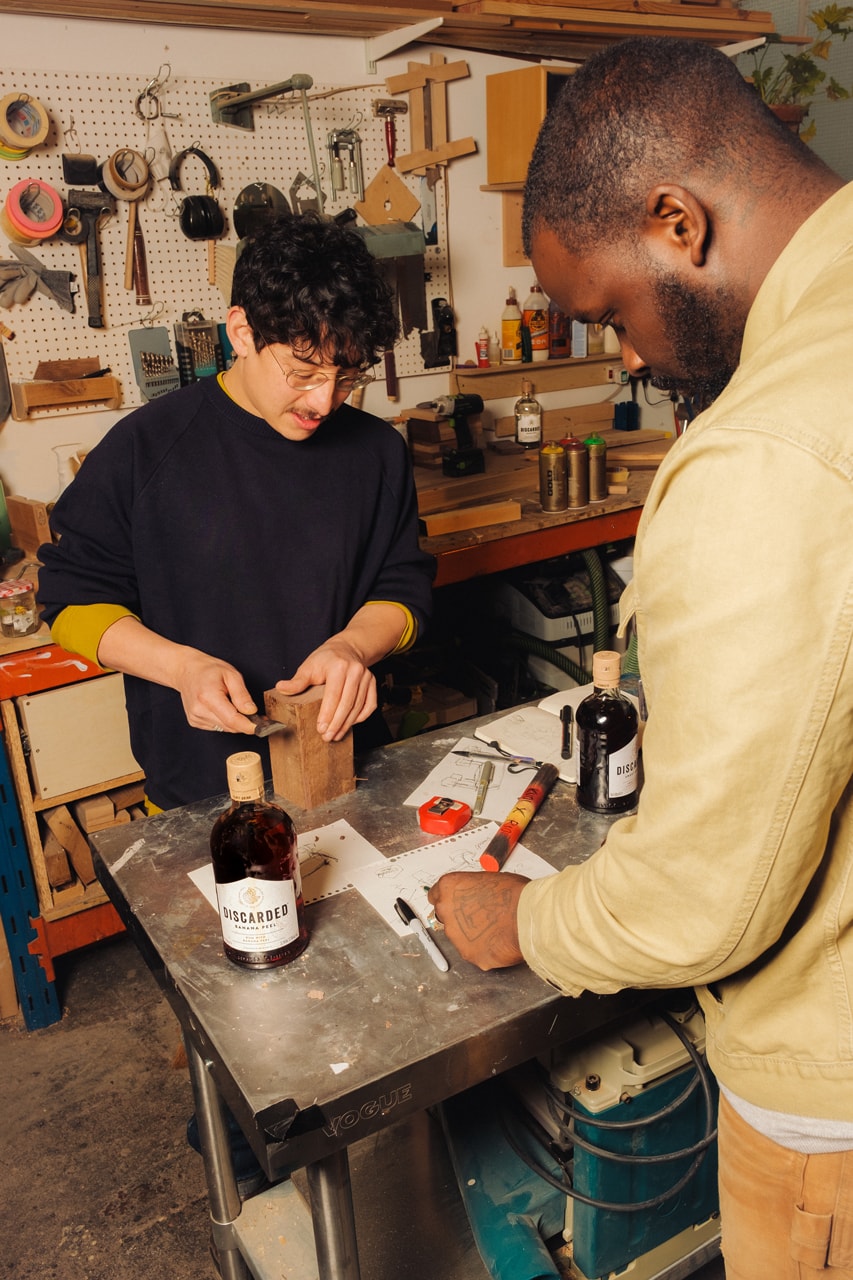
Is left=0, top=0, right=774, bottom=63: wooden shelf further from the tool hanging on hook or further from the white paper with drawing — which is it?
the white paper with drawing

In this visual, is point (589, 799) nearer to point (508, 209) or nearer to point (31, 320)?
point (31, 320)

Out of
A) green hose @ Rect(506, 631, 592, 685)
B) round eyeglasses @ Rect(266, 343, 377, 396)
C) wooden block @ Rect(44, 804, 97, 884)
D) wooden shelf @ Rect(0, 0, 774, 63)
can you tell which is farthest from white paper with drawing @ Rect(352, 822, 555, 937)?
wooden shelf @ Rect(0, 0, 774, 63)

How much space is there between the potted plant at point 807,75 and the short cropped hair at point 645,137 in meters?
3.33

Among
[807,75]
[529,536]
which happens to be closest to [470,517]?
[529,536]

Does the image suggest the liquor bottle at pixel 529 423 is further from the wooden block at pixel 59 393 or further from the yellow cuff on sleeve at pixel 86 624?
the yellow cuff on sleeve at pixel 86 624

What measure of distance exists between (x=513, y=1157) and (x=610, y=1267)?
219 millimetres

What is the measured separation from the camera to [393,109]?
10.3 ft

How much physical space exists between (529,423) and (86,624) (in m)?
2.20

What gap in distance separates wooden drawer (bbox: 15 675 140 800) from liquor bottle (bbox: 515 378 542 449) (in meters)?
1.74

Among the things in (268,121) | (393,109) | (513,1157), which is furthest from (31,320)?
(513,1157)

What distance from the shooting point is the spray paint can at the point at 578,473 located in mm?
2982

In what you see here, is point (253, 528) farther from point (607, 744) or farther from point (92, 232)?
point (92, 232)

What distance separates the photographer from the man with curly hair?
1451mm

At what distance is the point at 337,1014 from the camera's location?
102cm
